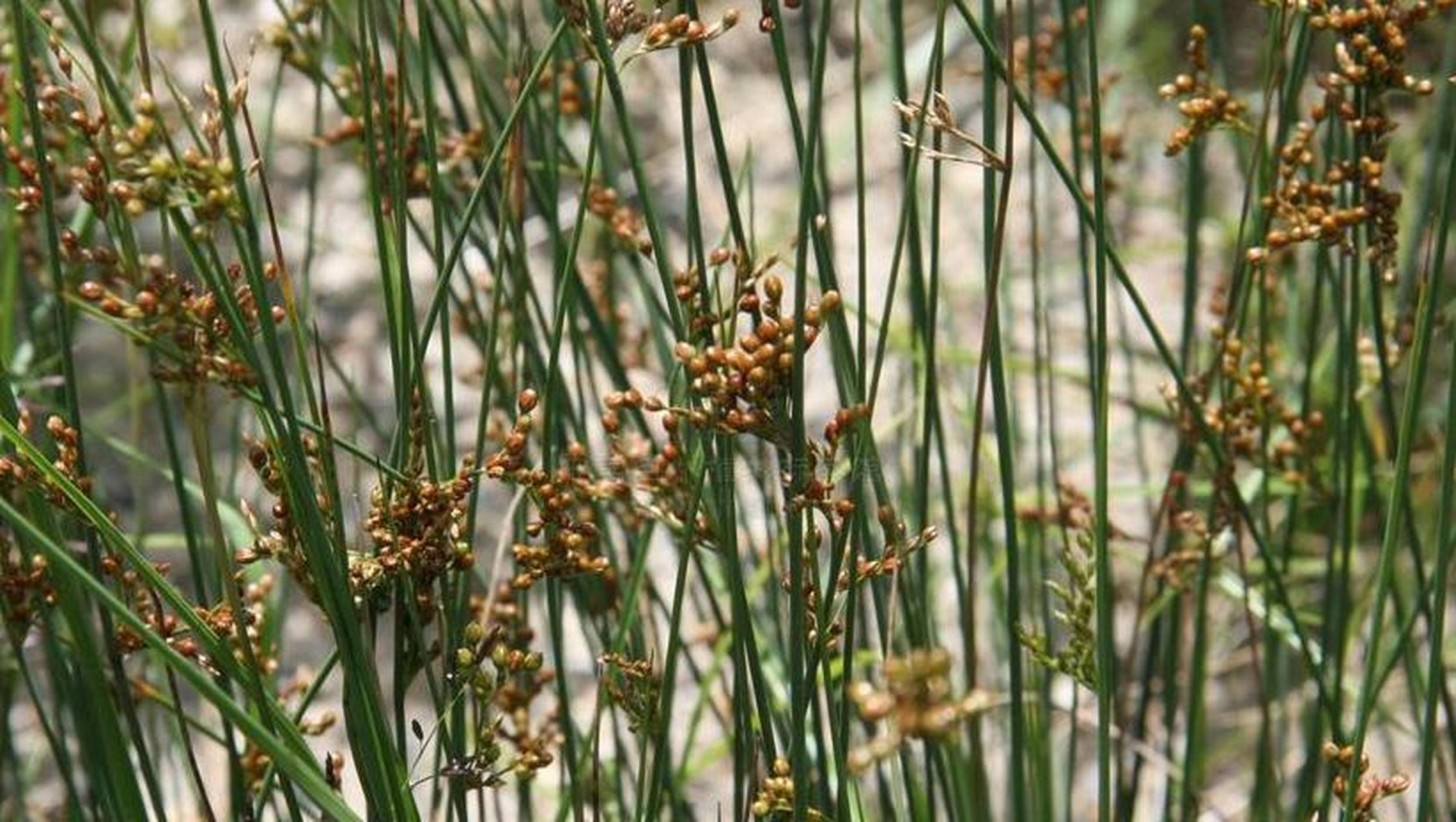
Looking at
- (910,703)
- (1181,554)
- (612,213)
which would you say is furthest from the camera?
(1181,554)

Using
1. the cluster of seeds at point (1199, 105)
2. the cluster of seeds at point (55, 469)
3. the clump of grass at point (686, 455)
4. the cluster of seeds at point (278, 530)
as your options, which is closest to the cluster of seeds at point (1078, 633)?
the clump of grass at point (686, 455)

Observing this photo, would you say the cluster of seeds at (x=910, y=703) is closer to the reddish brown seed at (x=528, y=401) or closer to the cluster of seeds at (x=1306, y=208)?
the reddish brown seed at (x=528, y=401)

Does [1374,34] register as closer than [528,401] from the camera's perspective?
No

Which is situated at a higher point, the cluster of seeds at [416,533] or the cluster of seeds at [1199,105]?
the cluster of seeds at [1199,105]

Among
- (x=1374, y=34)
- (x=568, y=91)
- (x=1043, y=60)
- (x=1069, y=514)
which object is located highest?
(x=1043, y=60)

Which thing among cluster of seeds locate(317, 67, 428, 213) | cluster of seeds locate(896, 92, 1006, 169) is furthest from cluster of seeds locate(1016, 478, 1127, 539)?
cluster of seeds locate(317, 67, 428, 213)

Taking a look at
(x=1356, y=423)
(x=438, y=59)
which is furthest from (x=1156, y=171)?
(x=438, y=59)

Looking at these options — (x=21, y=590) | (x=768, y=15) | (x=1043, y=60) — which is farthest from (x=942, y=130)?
(x=1043, y=60)

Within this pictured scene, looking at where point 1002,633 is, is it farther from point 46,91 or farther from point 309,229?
point 46,91

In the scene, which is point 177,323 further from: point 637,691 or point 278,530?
point 637,691
